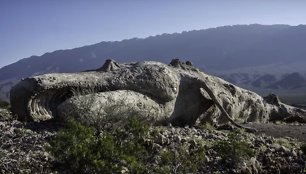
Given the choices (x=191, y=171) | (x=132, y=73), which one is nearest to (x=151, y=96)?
(x=132, y=73)

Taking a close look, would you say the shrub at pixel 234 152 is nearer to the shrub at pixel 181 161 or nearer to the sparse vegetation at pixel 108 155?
the shrub at pixel 181 161

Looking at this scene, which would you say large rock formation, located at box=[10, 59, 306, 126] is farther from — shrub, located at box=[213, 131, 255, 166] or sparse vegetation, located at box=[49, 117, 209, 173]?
shrub, located at box=[213, 131, 255, 166]

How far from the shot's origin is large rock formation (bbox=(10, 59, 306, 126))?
12477mm

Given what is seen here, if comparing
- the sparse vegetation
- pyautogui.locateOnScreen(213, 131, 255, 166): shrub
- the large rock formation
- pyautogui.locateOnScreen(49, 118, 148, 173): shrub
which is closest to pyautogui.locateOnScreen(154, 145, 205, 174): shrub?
the sparse vegetation

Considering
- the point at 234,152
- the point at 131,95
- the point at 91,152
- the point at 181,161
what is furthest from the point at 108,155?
the point at 131,95

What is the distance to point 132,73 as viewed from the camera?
14664 millimetres

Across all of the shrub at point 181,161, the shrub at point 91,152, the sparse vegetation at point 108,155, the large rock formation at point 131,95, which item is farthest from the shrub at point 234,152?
the large rock formation at point 131,95

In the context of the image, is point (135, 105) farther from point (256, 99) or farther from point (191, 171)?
point (256, 99)

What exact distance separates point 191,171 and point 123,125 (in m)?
2.21

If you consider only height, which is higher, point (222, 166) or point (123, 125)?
point (123, 125)

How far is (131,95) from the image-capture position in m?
13.8

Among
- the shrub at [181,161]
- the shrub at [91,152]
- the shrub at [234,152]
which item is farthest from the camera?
the shrub at [234,152]

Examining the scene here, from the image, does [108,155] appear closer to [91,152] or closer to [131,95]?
[91,152]

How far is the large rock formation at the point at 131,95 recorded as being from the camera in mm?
12477
